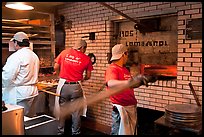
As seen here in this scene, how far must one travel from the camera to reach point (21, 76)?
2816 millimetres

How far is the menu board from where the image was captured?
2.72 metres

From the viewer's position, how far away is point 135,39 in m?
3.56

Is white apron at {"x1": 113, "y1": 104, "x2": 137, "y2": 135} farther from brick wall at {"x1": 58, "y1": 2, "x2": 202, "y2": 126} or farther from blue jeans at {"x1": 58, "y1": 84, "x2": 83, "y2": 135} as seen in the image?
blue jeans at {"x1": 58, "y1": 84, "x2": 83, "y2": 135}

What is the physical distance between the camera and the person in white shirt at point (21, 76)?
2750 millimetres

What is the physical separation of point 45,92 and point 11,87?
36.0 inches

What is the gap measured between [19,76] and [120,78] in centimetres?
131

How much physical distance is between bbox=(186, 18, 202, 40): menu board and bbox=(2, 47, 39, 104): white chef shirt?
199 cm

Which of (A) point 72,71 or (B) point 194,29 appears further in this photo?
(A) point 72,71

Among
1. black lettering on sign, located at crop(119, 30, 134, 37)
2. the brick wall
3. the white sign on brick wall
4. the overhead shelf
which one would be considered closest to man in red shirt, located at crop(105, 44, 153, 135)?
the brick wall

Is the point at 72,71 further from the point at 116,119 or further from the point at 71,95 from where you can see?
the point at 116,119

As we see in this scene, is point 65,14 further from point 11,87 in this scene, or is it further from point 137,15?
point 11,87

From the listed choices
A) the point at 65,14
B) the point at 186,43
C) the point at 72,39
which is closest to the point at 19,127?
the point at 186,43

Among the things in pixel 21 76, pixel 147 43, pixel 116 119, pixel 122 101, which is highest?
pixel 147 43

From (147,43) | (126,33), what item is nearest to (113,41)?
(126,33)
